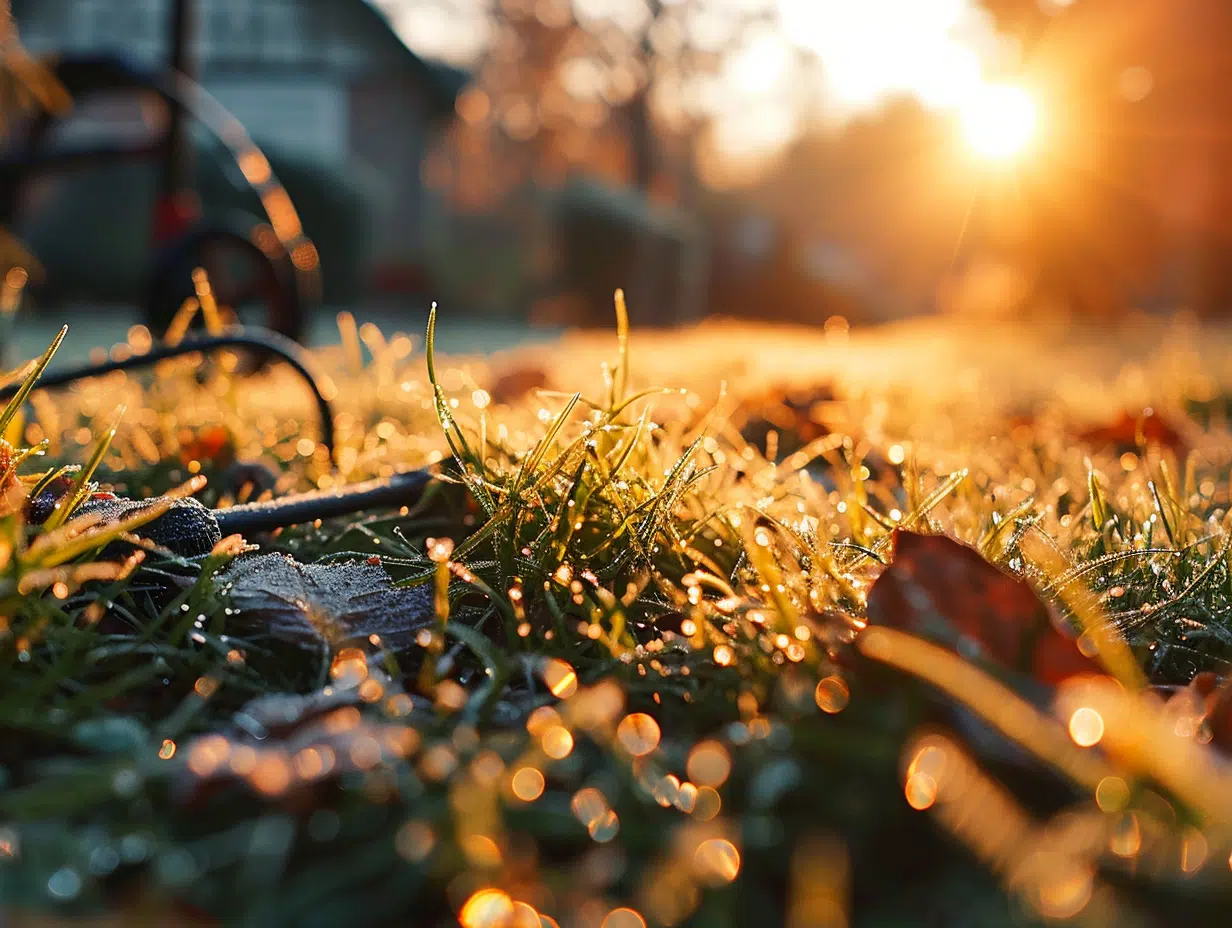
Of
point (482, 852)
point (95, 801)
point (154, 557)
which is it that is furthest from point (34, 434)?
point (482, 852)

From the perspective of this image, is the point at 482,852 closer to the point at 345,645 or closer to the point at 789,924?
the point at 789,924

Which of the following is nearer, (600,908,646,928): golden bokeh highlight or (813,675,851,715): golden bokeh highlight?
(600,908,646,928): golden bokeh highlight

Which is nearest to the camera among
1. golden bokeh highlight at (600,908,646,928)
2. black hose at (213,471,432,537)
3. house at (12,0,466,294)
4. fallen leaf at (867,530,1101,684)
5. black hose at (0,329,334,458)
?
golden bokeh highlight at (600,908,646,928)

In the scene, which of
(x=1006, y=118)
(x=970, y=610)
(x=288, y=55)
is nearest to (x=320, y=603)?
(x=970, y=610)

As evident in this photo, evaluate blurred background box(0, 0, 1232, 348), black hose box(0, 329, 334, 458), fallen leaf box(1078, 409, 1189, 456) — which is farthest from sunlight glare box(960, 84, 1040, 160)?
black hose box(0, 329, 334, 458)

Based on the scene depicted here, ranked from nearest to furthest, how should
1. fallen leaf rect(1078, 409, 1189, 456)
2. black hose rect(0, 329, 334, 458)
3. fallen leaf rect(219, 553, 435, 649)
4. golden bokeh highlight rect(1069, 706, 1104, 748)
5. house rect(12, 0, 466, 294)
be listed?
golden bokeh highlight rect(1069, 706, 1104, 748), fallen leaf rect(219, 553, 435, 649), black hose rect(0, 329, 334, 458), fallen leaf rect(1078, 409, 1189, 456), house rect(12, 0, 466, 294)

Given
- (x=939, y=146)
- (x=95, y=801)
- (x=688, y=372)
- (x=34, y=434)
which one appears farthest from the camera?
(x=939, y=146)

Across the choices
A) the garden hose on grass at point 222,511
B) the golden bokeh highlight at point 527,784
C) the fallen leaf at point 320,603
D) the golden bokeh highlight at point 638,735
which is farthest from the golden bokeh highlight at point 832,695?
the garden hose on grass at point 222,511

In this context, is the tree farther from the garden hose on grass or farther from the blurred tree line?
the garden hose on grass
